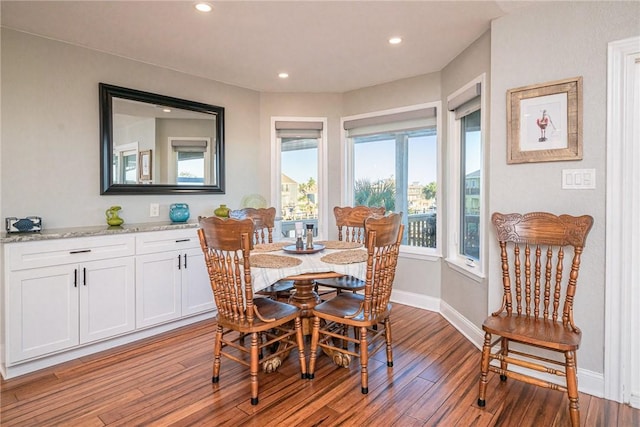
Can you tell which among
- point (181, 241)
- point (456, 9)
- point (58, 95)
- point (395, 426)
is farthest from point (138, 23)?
point (395, 426)

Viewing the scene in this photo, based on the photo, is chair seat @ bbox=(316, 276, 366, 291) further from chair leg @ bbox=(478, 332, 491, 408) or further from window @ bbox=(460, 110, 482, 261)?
window @ bbox=(460, 110, 482, 261)

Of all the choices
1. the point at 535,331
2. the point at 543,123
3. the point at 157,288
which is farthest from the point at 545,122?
the point at 157,288

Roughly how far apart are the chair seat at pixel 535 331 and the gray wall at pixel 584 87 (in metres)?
0.35

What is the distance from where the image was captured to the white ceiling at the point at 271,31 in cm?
242

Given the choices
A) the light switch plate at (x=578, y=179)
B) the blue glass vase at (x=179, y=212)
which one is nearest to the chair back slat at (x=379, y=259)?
the light switch plate at (x=578, y=179)

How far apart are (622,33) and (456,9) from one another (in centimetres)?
98

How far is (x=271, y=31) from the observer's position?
9.15 ft

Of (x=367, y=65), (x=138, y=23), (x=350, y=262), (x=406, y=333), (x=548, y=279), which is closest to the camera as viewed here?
(x=548, y=279)

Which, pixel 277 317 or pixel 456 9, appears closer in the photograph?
pixel 277 317

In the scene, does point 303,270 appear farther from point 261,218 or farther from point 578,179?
point 578,179

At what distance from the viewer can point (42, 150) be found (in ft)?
9.23

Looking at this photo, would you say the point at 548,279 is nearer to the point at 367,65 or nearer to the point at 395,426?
the point at 395,426

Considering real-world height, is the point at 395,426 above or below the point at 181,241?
below

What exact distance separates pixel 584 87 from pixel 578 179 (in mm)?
565
